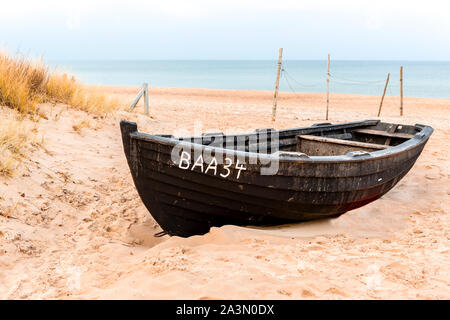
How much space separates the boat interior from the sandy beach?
905 millimetres

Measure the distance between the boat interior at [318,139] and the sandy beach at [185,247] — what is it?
0.90 meters

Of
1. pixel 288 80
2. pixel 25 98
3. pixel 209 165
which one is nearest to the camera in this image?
pixel 209 165

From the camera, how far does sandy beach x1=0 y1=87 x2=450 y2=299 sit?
281 cm

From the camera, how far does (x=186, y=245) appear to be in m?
3.70

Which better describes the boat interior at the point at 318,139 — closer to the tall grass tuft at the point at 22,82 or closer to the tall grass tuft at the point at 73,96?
the tall grass tuft at the point at 22,82

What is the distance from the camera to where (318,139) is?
5.90 meters

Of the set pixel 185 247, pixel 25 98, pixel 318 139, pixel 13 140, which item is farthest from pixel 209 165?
pixel 25 98

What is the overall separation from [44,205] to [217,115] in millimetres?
8630

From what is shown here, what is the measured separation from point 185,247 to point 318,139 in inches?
123

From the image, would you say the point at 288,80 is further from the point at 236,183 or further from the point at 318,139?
the point at 236,183

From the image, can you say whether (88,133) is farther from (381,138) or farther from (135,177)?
(381,138)

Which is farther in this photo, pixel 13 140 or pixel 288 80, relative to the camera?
pixel 288 80
